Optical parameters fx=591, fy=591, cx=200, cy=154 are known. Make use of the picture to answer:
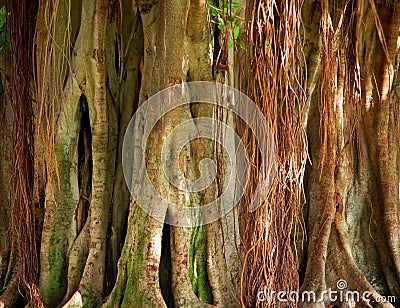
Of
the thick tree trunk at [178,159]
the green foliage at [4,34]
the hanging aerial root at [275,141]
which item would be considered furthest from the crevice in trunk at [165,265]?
the green foliage at [4,34]

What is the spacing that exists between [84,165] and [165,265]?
758 mm

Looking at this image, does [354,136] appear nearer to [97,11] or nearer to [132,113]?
[132,113]

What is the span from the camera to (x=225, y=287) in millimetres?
3205

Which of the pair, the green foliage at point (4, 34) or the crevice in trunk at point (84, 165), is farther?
the green foliage at point (4, 34)

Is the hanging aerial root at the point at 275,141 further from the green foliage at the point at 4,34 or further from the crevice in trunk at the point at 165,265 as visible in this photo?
the green foliage at the point at 4,34

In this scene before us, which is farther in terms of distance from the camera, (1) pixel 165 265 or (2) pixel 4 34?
(2) pixel 4 34

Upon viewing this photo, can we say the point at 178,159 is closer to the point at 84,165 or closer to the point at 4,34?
the point at 84,165

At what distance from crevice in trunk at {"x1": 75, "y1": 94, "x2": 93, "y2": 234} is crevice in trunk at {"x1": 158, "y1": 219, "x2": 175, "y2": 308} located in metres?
0.51

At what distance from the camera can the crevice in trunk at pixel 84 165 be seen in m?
3.38

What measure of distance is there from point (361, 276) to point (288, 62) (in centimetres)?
162

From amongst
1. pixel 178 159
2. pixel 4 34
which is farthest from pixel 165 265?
pixel 4 34

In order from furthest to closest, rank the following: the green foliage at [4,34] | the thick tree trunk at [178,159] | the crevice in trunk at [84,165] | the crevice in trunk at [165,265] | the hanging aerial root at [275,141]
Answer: the green foliage at [4,34] → the crevice in trunk at [84,165] → the crevice in trunk at [165,265] → the thick tree trunk at [178,159] → the hanging aerial root at [275,141]

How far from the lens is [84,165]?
135 inches

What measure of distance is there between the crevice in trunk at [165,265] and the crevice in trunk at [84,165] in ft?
1.66
